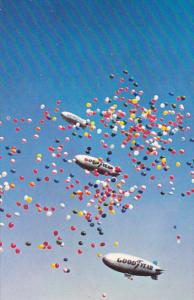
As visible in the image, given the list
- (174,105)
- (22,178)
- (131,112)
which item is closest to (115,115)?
(131,112)

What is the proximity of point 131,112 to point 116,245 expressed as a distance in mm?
7205

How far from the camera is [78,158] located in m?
36.6

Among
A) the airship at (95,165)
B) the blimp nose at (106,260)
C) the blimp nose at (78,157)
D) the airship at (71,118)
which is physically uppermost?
the airship at (71,118)

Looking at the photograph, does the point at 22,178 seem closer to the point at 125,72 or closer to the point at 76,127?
the point at 76,127

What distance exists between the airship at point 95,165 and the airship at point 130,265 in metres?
11.4

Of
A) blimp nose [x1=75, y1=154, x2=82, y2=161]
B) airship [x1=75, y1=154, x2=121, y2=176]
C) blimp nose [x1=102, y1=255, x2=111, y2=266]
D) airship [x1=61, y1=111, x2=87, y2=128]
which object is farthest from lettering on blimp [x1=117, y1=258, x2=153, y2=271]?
airship [x1=61, y1=111, x2=87, y2=128]

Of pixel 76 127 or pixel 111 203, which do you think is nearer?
pixel 111 203

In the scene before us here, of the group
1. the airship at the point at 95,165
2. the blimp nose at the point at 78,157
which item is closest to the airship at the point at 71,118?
the blimp nose at the point at 78,157

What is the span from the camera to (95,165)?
36156mm

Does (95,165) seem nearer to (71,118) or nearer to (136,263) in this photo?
(71,118)

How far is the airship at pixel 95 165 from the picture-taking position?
3522cm

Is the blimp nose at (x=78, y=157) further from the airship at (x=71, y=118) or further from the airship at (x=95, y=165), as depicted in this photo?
the airship at (x=71, y=118)

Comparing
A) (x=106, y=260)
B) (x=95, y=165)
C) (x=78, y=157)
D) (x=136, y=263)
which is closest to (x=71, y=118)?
(x=78, y=157)

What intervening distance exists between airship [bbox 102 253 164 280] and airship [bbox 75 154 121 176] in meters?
11.4
